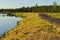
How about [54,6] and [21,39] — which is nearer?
[21,39]

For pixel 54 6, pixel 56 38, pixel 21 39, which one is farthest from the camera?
pixel 54 6

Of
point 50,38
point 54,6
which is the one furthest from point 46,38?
point 54,6

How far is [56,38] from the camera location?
20.0 meters

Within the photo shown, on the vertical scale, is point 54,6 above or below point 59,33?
below

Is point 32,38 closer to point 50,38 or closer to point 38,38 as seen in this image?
point 38,38

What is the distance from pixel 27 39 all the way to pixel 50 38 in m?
2.65

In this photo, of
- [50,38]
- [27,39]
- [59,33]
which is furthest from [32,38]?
[59,33]

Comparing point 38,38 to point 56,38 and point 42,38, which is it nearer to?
point 42,38

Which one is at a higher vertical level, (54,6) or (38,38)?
(38,38)

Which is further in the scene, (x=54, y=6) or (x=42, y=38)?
(x=54, y=6)

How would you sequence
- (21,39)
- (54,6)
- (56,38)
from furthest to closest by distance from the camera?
(54,6) → (21,39) → (56,38)

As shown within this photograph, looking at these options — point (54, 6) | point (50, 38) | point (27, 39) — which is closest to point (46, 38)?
point (50, 38)

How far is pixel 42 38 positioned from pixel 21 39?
283 cm

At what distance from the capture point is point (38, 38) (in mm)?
20875
